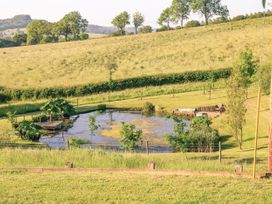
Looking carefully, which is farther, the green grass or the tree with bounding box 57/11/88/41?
the tree with bounding box 57/11/88/41

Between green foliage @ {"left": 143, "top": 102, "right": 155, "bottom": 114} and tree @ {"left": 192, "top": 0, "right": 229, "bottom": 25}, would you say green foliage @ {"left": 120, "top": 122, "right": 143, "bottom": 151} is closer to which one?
green foliage @ {"left": 143, "top": 102, "right": 155, "bottom": 114}

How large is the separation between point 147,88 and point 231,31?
39153 mm

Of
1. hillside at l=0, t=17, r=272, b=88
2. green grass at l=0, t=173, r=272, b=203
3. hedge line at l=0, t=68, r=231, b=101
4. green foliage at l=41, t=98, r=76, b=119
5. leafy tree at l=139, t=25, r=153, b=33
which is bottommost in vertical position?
green grass at l=0, t=173, r=272, b=203

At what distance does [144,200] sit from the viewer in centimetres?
1588

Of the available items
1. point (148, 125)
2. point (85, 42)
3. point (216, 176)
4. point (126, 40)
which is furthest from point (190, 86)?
point (216, 176)

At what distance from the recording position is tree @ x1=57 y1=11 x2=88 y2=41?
14725 centimetres

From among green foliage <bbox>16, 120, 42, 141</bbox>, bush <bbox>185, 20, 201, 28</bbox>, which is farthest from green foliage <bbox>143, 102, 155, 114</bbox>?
bush <bbox>185, 20, 201, 28</bbox>

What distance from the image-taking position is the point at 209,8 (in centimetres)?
14400

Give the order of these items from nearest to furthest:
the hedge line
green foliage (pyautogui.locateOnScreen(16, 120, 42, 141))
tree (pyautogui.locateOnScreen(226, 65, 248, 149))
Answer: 1. tree (pyautogui.locateOnScreen(226, 65, 248, 149))
2. green foliage (pyautogui.locateOnScreen(16, 120, 42, 141))
3. the hedge line

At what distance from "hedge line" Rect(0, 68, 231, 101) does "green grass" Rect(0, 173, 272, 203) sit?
56621 mm

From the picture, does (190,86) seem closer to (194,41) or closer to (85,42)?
(194,41)

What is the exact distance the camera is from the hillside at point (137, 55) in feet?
278

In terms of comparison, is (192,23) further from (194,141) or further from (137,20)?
(194,141)

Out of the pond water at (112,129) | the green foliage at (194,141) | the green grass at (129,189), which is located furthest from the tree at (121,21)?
the green grass at (129,189)
